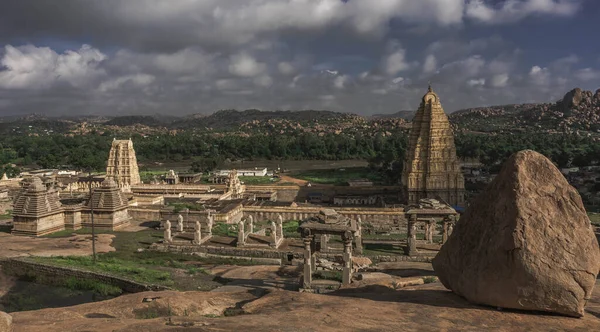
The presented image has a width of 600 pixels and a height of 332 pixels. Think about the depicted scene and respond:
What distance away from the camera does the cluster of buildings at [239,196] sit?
93.8ft

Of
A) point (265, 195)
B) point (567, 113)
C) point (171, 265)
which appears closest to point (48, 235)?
point (171, 265)

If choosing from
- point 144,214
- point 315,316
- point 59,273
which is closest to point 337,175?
point 144,214

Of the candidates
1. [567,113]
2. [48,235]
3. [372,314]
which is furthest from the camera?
[567,113]

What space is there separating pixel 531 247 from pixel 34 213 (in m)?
28.4

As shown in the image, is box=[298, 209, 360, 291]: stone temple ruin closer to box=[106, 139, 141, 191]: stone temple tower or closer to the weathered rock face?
the weathered rock face

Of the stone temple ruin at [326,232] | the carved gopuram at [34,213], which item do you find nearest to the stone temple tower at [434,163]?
the stone temple ruin at [326,232]

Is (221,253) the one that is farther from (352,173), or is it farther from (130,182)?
(352,173)

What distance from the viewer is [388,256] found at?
2264 cm

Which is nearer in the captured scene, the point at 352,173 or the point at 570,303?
the point at 570,303

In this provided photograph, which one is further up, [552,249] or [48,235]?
[552,249]

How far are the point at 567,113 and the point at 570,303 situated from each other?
179 meters

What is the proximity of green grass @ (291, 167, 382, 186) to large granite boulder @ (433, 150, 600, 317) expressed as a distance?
56238 mm

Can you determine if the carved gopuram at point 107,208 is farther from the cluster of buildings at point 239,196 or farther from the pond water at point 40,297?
the pond water at point 40,297

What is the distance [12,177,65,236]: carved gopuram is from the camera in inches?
1059
